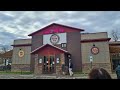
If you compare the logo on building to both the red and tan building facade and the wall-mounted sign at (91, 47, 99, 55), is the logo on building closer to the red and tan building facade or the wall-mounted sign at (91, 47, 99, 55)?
the red and tan building facade

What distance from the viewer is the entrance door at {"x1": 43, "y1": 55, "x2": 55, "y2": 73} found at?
12840mm

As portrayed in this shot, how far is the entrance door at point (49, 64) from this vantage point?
42.1ft

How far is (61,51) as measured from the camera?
43.1 feet

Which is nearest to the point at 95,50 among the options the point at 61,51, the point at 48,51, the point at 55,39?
the point at 61,51

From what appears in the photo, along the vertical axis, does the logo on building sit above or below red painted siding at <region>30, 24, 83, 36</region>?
below

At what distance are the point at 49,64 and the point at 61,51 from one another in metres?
1.39

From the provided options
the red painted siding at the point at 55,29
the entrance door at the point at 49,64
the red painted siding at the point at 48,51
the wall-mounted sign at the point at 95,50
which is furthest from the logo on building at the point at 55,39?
the wall-mounted sign at the point at 95,50

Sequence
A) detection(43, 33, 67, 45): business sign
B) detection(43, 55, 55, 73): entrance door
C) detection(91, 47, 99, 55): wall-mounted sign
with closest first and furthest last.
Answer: detection(43, 55, 55, 73): entrance door → detection(91, 47, 99, 55): wall-mounted sign → detection(43, 33, 67, 45): business sign

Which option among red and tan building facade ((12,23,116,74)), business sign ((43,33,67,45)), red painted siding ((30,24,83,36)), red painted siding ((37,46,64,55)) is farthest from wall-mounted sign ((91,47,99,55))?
red painted siding ((37,46,64,55))

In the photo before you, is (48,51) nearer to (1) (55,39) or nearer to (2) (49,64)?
(2) (49,64)

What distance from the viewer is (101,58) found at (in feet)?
43.7

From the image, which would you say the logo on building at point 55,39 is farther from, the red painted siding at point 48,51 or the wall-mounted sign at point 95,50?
the wall-mounted sign at point 95,50
